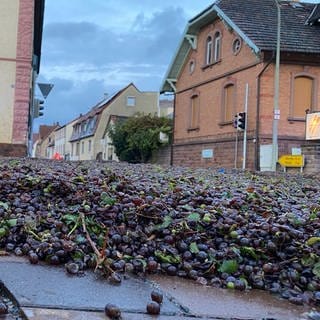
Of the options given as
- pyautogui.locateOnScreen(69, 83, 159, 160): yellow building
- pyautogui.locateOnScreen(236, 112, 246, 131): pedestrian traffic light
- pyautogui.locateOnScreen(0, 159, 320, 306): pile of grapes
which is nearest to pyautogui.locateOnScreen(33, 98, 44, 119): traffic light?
pyautogui.locateOnScreen(236, 112, 246, 131): pedestrian traffic light

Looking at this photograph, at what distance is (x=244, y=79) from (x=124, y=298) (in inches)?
908

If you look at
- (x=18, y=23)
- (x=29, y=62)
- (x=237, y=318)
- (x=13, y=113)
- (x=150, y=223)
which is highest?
(x=18, y=23)

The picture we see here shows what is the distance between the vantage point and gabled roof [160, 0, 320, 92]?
22953mm

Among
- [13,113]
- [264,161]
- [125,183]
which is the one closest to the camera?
[125,183]

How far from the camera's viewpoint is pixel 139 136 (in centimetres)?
3438

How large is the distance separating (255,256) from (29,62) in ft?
62.2

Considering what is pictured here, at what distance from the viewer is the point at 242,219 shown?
3277 millimetres

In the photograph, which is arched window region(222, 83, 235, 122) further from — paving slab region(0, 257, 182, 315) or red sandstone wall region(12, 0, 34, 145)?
paving slab region(0, 257, 182, 315)

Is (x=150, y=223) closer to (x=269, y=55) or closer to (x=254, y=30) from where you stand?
(x=269, y=55)

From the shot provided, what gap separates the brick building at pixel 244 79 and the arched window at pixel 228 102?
0.05m

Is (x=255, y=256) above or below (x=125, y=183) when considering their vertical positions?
below

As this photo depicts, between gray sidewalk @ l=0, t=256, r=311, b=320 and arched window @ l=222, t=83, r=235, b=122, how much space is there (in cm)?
2356

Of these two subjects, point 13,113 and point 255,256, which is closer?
point 255,256

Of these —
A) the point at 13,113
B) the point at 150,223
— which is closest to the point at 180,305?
the point at 150,223
